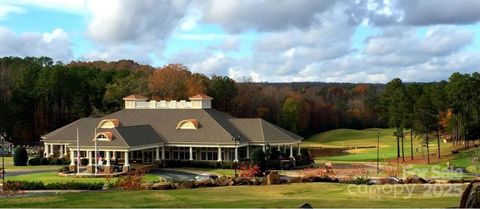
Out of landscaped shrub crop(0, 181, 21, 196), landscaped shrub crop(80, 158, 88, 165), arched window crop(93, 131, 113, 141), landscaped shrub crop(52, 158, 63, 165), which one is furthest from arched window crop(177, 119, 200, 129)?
landscaped shrub crop(0, 181, 21, 196)

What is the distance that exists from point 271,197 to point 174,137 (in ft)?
103

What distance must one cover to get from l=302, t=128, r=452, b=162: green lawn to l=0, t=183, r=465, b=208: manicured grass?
36666 millimetres

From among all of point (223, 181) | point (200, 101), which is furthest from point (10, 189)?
point (200, 101)

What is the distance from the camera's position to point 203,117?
58.6 m

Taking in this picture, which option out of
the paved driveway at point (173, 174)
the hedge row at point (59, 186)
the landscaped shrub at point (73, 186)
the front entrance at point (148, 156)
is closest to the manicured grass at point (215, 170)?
the paved driveway at point (173, 174)

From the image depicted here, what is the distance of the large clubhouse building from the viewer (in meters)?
51.9

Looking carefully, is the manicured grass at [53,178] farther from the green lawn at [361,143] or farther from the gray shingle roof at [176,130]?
the green lawn at [361,143]

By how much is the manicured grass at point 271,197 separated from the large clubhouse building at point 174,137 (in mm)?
21951

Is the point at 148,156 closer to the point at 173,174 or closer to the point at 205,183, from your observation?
the point at 173,174

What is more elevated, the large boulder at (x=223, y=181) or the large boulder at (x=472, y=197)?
the large boulder at (x=472, y=197)

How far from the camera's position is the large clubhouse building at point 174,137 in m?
51.9

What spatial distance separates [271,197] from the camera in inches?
1002

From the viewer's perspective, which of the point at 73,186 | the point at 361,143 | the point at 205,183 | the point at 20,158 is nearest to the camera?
the point at 205,183

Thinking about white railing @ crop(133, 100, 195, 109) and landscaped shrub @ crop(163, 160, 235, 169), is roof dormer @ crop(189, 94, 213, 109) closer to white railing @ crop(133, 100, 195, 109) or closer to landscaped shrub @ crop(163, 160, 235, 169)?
white railing @ crop(133, 100, 195, 109)
